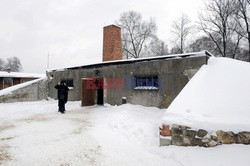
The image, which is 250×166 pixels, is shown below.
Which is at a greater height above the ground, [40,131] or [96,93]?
[96,93]

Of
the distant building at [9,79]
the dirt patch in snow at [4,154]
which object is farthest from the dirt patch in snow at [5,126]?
the distant building at [9,79]

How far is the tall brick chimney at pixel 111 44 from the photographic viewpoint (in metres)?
13.3

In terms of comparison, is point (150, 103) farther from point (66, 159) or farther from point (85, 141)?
point (66, 159)

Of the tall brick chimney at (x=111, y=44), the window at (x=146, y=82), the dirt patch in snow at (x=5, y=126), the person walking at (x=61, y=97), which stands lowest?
the dirt patch in snow at (x=5, y=126)

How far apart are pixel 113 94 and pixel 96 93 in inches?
80.4

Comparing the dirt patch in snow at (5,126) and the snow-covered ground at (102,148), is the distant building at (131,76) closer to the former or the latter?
the snow-covered ground at (102,148)

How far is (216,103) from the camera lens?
427cm

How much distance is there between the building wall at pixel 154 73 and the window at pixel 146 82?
0.20m

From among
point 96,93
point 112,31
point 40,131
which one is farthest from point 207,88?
point 112,31

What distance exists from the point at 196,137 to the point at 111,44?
35.2 feet

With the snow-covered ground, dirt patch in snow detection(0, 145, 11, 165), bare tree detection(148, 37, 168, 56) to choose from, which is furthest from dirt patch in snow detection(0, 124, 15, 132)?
bare tree detection(148, 37, 168, 56)

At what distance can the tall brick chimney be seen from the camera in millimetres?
13305

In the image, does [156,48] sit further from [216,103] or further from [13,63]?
[13,63]

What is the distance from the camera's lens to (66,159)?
12.0 ft
